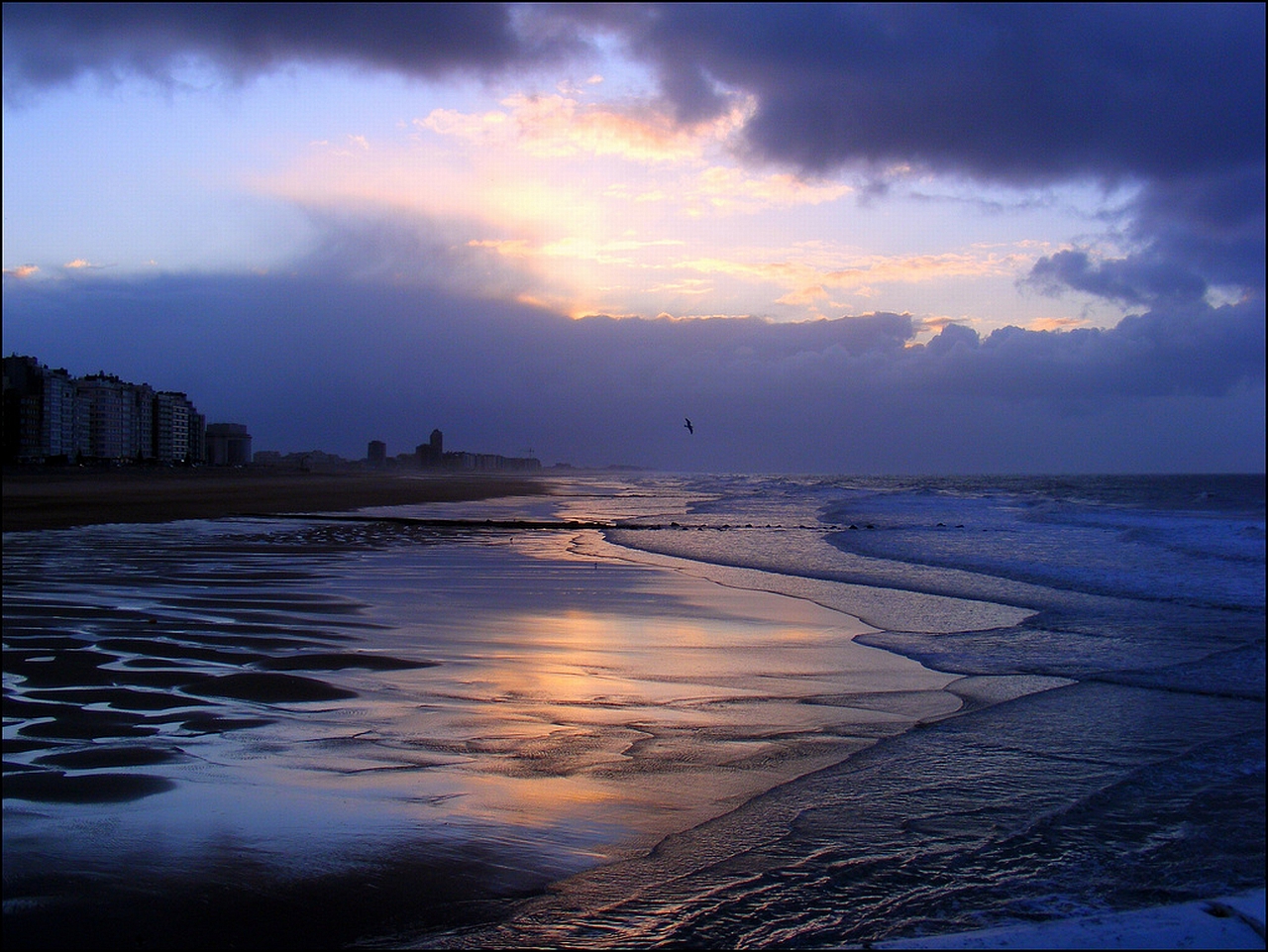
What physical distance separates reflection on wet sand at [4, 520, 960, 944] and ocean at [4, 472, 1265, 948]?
0.03m

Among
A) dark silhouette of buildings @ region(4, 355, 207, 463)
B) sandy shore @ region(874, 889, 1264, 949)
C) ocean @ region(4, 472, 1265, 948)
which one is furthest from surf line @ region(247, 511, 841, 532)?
dark silhouette of buildings @ region(4, 355, 207, 463)

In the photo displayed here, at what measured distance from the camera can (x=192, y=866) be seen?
3.42 m

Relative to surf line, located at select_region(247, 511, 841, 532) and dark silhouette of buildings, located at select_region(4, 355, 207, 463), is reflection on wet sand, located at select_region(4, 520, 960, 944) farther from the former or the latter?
dark silhouette of buildings, located at select_region(4, 355, 207, 463)

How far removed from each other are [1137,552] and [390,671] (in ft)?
56.6

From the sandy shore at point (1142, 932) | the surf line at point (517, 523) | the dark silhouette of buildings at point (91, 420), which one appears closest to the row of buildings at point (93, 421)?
the dark silhouette of buildings at point (91, 420)

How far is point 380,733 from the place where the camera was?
5.41 meters

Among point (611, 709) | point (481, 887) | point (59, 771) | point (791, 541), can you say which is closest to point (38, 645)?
point (59, 771)

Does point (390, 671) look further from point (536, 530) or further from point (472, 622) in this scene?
point (536, 530)

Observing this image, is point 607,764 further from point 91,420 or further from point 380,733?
point 91,420

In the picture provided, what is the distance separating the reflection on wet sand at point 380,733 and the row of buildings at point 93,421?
56.6 m

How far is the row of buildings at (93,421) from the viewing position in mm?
65125

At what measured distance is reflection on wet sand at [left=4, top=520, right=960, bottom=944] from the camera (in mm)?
3441

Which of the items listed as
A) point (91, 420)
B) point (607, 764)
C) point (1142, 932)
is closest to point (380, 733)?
point (607, 764)

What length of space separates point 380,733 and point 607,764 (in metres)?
1.54
